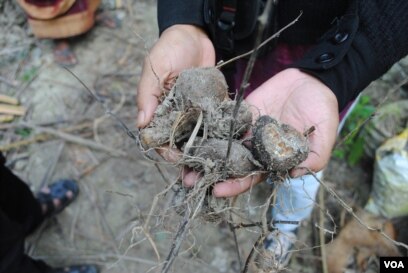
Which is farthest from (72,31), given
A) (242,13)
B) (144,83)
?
(242,13)

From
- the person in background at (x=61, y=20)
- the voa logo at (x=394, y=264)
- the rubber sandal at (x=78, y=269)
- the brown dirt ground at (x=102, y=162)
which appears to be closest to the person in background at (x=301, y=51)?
the brown dirt ground at (x=102, y=162)

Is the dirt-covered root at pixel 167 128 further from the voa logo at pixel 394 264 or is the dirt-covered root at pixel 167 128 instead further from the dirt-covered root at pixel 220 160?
the voa logo at pixel 394 264

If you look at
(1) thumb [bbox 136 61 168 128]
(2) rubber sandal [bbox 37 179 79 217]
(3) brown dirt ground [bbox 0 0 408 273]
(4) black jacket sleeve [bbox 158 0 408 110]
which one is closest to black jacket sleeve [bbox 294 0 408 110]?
(4) black jacket sleeve [bbox 158 0 408 110]

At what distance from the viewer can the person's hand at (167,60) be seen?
3.97ft

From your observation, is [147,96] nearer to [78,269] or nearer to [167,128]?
[167,128]

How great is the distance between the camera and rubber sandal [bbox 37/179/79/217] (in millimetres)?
1903

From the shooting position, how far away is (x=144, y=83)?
1235 mm

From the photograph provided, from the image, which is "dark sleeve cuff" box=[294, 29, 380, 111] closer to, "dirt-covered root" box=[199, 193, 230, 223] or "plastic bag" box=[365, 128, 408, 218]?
"dirt-covered root" box=[199, 193, 230, 223]

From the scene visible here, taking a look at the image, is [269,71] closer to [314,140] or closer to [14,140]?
[314,140]

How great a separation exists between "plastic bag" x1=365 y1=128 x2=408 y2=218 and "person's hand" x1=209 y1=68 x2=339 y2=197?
2.39ft

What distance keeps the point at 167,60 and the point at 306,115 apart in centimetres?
46

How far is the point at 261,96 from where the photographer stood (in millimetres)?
1304

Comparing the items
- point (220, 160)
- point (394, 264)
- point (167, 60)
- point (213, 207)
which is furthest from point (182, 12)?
point (394, 264)

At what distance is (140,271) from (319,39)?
1244mm
